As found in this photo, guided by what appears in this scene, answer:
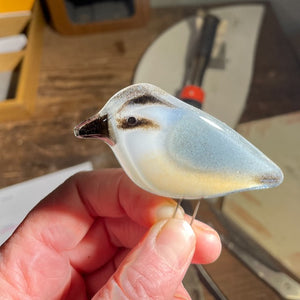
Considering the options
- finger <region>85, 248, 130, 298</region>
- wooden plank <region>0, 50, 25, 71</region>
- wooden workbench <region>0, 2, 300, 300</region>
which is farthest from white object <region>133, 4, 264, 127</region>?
finger <region>85, 248, 130, 298</region>

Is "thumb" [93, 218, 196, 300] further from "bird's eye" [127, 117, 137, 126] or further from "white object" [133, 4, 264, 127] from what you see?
"white object" [133, 4, 264, 127]

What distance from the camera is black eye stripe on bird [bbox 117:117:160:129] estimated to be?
0.32m

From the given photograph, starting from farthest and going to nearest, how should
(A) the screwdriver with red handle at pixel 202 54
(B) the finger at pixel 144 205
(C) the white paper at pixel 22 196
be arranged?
1. (A) the screwdriver with red handle at pixel 202 54
2. (C) the white paper at pixel 22 196
3. (B) the finger at pixel 144 205

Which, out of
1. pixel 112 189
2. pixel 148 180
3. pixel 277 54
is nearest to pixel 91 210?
pixel 112 189

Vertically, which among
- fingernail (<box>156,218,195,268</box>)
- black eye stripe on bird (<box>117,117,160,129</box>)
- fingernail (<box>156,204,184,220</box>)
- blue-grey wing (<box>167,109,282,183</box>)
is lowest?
fingernail (<box>156,204,184,220</box>)

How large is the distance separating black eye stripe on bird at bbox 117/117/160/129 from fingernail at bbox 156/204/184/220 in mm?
126

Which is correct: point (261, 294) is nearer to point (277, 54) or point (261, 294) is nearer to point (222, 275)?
point (222, 275)

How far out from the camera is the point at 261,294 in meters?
0.56

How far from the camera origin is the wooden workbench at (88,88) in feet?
2.25

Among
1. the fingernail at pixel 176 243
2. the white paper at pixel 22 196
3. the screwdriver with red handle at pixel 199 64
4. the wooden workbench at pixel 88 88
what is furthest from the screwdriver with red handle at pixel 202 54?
the fingernail at pixel 176 243

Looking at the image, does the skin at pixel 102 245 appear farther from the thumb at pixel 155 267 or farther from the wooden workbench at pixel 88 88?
the wooden workbench at pixel 88 88

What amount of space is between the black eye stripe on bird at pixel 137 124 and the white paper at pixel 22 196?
0.36 meters

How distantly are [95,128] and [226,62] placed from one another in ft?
1.78

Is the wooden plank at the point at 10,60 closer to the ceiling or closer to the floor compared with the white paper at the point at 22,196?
closer to the ceiling
